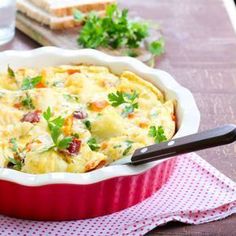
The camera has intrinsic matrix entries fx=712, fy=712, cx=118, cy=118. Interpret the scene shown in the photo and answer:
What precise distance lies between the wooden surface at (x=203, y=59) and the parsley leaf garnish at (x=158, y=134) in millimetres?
240

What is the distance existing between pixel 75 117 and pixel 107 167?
30cm

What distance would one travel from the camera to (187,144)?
1.76m

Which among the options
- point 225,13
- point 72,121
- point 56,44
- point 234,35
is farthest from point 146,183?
point 225,13

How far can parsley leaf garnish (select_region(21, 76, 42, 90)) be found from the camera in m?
2.26

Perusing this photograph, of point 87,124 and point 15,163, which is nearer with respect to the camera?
point 15,163

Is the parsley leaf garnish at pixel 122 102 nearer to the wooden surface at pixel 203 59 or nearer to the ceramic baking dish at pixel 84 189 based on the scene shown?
the ceramic baking dish at pixel 84 189

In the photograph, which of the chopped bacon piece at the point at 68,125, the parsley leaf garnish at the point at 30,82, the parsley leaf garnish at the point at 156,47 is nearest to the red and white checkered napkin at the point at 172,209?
the chopped bacon piece at the point at 68,125

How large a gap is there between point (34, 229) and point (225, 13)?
Answer: 6.21 feet

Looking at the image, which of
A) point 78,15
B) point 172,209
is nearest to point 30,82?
point 172,209

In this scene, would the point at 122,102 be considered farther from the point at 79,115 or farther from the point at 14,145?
the point at 14,145

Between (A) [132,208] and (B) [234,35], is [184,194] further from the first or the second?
(B) [234,35]

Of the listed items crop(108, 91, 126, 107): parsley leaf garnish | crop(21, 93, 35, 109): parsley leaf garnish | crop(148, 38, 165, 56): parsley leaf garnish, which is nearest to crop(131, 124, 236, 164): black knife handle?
crop(108, 91, 126, 107): parsley leaf garnish

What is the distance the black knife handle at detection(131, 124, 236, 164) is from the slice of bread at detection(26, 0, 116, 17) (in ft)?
4.62

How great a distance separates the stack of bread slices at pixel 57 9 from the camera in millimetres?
3092
